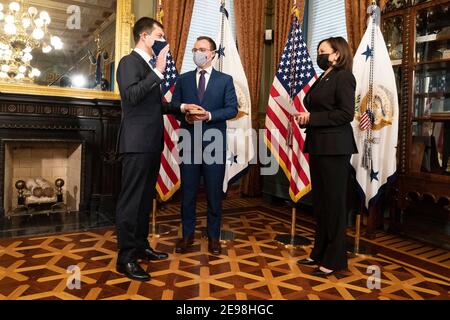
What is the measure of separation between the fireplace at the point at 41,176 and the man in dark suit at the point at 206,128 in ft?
6.05

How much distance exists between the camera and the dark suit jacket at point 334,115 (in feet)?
7.47

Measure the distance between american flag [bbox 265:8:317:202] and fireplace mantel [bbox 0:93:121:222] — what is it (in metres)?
1.79

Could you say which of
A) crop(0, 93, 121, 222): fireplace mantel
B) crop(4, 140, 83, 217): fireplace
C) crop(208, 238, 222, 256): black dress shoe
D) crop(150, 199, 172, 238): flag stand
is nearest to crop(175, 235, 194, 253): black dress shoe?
crop(208, 238, 222, 256): black dress shoe

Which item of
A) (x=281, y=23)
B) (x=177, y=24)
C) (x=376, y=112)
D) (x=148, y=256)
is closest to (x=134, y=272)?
(x=148, y=256)

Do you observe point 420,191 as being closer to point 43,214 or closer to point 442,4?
point 442,4

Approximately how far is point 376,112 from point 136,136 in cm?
212

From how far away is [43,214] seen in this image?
12.9 feet

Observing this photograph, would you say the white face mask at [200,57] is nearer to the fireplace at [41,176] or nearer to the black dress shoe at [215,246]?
the black dress shoe at [215,246]

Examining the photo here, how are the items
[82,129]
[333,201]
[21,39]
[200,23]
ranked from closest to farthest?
1. [333,201]
2. [21,39]
3. [82,129]
4. [200,23]

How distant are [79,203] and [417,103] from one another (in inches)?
141

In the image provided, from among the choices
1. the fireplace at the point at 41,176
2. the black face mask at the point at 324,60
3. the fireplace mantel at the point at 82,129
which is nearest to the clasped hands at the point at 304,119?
the black face mask at the point at 324,60

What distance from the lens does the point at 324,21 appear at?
4.70 m

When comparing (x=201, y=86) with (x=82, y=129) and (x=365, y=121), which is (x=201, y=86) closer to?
(x=365, y=121)

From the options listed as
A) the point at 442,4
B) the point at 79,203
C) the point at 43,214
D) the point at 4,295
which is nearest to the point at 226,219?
→ the point at 79,203
